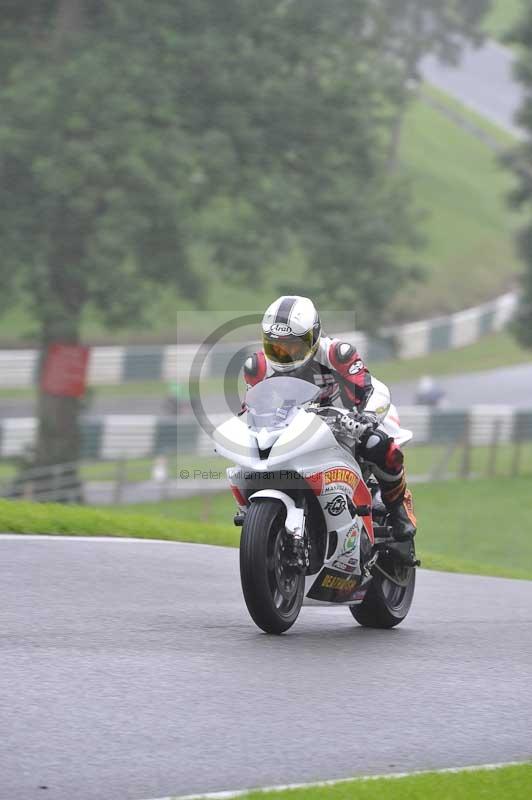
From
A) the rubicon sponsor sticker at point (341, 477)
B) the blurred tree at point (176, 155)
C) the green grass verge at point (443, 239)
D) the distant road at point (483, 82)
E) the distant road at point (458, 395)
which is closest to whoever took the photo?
the rubicon sponsor sticker at point (341, 477)

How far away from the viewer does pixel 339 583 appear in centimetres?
762

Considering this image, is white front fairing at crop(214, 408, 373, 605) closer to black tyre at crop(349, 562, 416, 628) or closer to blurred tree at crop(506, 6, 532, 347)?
black tyre at crop(349, 562, 416, 628)

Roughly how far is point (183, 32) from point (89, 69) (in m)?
2.56

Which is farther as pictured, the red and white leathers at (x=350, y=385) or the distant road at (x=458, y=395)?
the distant road at (x=458, y=395)

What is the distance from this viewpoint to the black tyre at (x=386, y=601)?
8227 millimetres

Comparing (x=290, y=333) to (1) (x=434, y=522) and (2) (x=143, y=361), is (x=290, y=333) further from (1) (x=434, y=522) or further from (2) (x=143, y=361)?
(2) (x=143, y=361)

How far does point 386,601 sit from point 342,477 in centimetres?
Result: 109

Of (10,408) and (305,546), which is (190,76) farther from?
(305,546)

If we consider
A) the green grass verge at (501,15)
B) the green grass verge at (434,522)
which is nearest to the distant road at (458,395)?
the green grass verge at (434,522)

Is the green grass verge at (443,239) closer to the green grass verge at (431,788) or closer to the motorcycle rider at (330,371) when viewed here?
the motorcycle rider at (330,371)

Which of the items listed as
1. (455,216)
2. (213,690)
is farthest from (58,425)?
(455,216)

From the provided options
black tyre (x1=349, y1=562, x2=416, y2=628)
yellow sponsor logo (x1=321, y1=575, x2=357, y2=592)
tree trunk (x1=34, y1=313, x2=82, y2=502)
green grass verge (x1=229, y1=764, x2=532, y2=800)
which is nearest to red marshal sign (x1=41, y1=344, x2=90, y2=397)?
tree trunk (x1=34, y1=313, x2=82, y2=502)

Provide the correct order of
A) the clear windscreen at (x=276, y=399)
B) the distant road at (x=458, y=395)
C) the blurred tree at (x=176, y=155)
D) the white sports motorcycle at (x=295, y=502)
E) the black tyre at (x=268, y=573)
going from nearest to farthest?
the black tyre at (x=268, y=573), the white sports motorcycle at (x=295, y=502), the clear windscreen at (x=276, y=399), the blurred tree at (x=176, y=155), the distant road at (x=458, y=395)

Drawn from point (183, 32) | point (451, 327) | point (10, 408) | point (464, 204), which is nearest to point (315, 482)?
point (183, 32)
